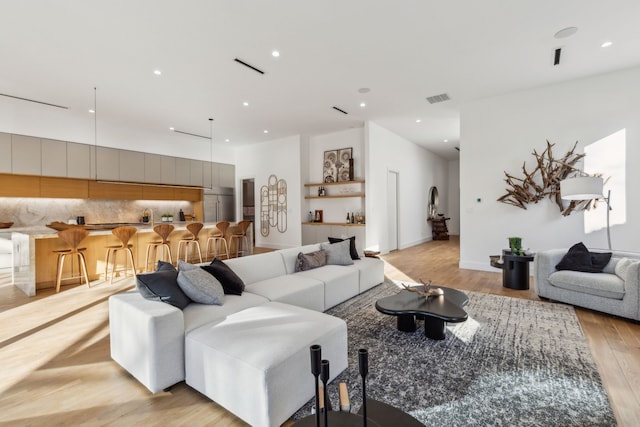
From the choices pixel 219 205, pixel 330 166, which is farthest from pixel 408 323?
pixel 219 205

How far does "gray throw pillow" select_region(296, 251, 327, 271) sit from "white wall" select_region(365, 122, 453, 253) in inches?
124

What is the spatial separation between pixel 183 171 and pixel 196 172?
39 centimetres

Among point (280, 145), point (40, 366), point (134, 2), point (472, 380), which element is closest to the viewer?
point (472, 380)

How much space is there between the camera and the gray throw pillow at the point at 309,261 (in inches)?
151

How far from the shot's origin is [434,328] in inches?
106

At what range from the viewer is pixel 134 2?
2891mm

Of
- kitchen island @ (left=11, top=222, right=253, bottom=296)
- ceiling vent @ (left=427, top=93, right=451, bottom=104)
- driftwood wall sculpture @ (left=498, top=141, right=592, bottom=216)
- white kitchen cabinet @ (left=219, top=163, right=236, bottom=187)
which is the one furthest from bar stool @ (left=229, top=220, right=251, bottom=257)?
driftwood wall sculpture @ (left=498, top=141, right=592, bottom=216)

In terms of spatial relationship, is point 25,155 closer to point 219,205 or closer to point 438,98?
point 219,205

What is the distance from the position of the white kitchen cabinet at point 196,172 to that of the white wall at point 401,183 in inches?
193

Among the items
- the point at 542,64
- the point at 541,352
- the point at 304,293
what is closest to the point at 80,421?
the point at 304,293

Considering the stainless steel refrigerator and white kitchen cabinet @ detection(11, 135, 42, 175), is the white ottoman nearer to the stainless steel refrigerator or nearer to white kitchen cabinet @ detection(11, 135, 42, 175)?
white kitchen cabinet @ detection(11, 135, 42, 175)

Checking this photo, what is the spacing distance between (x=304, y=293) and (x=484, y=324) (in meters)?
1.84

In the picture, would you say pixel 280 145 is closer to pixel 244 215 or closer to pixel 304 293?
pixel 244 215

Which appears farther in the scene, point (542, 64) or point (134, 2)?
point (542, 64)
